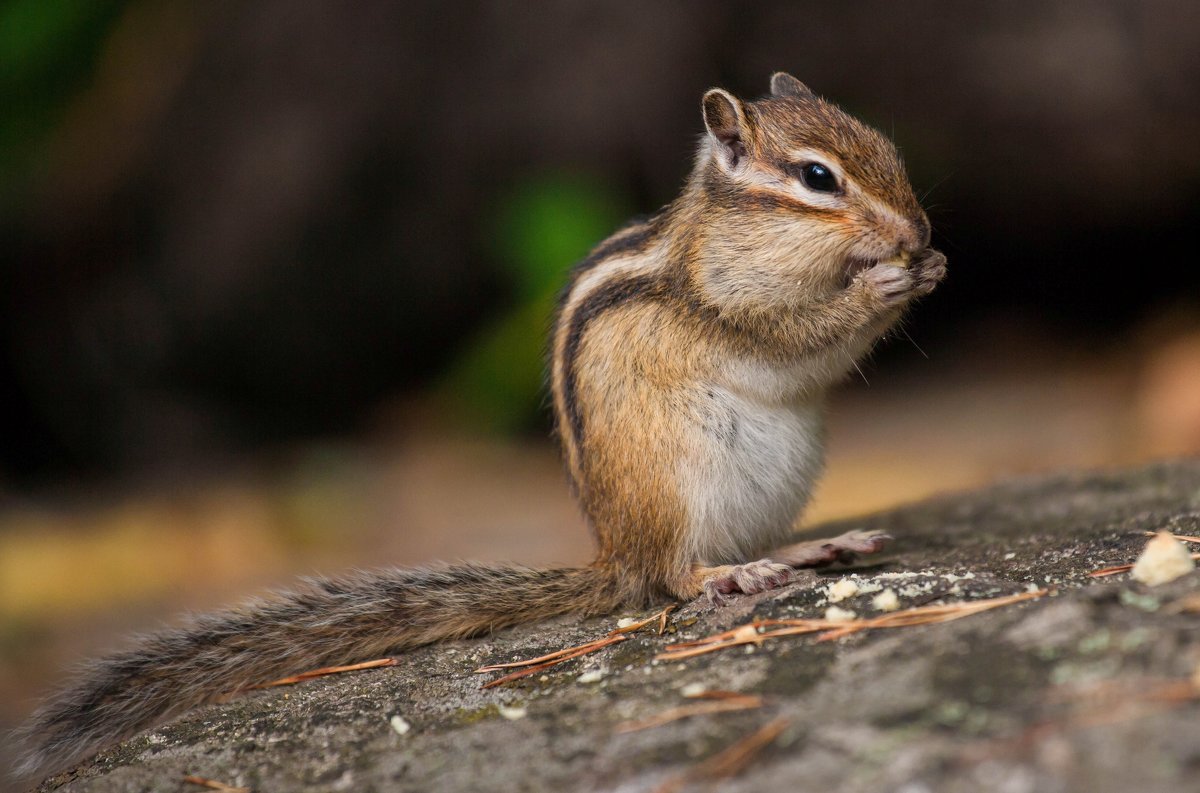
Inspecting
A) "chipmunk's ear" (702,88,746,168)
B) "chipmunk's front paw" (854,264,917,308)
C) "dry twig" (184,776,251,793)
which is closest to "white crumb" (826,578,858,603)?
"chipmunk's front paw" (854,264,917,308)

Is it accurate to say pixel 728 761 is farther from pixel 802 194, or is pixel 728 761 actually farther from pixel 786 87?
pixel 786 87

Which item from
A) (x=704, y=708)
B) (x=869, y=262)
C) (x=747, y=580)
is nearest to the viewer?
(x=704, y=708)

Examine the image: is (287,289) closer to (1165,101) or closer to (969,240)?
(969,240)

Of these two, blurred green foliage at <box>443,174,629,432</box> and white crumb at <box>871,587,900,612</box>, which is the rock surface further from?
blurred green foliage at <box>443,174,629,432</box>

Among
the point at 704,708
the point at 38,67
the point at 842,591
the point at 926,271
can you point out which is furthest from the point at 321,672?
the point at 38,67

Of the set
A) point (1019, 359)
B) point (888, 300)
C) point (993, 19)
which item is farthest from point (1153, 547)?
point (1019, 359)

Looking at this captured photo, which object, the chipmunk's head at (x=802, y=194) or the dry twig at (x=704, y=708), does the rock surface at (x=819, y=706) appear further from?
the chipmunk's head at (x=802, y=194)

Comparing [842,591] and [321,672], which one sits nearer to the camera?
[842,591]
